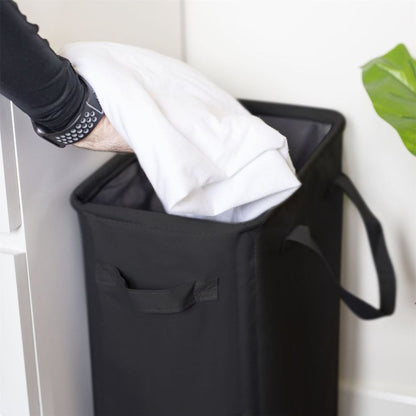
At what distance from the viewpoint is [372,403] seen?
4.49 feet

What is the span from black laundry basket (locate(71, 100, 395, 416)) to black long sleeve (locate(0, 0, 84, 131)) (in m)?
0.16

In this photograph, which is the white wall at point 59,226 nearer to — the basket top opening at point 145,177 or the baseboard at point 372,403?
the basket top opening at point 145,177

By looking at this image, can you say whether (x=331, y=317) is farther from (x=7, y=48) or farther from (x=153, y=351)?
(x=7, y=48)

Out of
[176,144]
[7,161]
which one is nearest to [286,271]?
[176,144]

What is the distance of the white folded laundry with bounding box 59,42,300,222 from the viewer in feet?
2.91

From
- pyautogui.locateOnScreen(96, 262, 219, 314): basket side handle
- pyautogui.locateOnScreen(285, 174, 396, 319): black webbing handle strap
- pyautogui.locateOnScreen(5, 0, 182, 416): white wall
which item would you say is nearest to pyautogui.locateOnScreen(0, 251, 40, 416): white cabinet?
pyautogui.locateOnScreen(5, 0, 182, 416): white wall

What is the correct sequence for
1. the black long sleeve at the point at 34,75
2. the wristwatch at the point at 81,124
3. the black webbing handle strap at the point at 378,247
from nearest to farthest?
the black long sleeve at the point at 34,75 → the wristwatch at the point at 81,124 → the black webbing handle strap at the point at 378,247

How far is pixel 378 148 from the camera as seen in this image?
48.7 inches

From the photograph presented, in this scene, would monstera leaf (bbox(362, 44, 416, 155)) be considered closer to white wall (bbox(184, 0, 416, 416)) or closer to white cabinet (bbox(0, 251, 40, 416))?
white wall (bbox(184, 0, 416, 416))

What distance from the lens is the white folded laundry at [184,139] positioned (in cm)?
89

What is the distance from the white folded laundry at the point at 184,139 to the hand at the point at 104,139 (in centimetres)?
1

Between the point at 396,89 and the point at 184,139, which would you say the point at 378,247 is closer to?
the point at 396,89

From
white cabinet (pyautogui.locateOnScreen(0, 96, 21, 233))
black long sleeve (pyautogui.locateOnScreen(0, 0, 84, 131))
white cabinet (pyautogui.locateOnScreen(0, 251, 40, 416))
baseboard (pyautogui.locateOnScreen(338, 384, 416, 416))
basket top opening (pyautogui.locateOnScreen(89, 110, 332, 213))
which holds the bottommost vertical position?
baseboard (pyautogui.locateOnScreen(338, 384, 416, 416))

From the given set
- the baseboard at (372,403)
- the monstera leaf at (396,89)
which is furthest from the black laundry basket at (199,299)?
the baseboard at (372,403)
